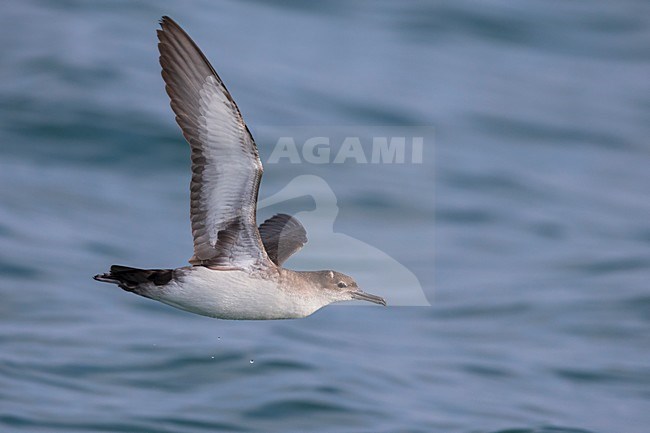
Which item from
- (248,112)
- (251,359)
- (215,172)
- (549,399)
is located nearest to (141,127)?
(248,112)

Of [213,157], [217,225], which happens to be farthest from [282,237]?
[213,157]

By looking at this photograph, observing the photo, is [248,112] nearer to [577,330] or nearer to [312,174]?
[312,174]

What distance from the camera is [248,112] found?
1156 inches

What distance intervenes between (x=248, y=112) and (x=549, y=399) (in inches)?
474

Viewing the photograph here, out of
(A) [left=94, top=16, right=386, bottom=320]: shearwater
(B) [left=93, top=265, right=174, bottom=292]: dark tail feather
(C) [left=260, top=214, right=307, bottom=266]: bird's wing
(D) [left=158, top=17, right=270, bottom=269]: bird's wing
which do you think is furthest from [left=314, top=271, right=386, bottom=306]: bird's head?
(B) [left=93, top=265, right=174, bottom=292]: dark tail feather

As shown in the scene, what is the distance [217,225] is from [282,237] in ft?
6.43

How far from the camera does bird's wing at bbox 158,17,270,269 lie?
968 cm

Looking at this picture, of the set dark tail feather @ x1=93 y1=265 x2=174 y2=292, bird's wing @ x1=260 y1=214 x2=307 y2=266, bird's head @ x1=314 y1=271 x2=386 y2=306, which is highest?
bird's wing @ x1=260 y1=214 x2=307 y2=266

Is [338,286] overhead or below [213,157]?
below

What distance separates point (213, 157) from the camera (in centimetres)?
1012

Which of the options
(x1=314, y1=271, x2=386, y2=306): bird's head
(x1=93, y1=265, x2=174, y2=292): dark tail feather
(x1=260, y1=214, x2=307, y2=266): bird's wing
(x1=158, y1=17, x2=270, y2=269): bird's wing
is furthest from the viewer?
(x1=260, y1=214, x2=307, y2=266): bird's wing

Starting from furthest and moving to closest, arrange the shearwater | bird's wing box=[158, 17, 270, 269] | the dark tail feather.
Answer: the dark tail feather → the shearwater → bird's wing box=[158, 17, 270, 269]

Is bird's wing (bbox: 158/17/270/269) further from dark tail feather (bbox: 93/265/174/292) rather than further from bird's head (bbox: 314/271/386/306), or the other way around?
bird's head (bbox: 314/271/386/306)

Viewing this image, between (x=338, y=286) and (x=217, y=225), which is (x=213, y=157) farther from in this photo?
(x=338, y=286)
